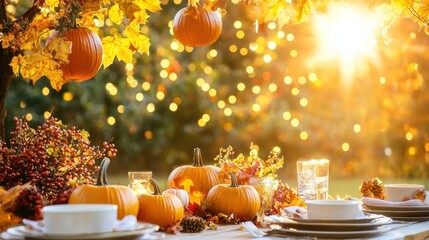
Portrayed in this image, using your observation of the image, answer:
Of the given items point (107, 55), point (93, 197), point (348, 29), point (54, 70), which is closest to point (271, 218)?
point (93, 197)

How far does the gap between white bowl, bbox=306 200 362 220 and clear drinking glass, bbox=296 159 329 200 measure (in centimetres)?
44

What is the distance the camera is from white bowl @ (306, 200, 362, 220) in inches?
77.4

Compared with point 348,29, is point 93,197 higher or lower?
lower

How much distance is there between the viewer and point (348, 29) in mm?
6656

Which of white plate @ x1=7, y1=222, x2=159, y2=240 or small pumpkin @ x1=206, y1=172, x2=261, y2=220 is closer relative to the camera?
white plate @ x1=7, y1=222, x2=159, y2=240

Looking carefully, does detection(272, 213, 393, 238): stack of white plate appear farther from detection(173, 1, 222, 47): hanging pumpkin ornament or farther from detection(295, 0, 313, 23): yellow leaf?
detection(173, 1, 222, 47): hanging pumpkin ornament

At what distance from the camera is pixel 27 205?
5.88 ft

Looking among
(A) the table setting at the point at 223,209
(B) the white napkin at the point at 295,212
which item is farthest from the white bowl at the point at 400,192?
(B) the white napkin at the point at 295,212

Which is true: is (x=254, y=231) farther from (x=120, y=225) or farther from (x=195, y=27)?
(x=195, y=27)

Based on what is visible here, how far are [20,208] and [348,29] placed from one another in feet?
17.1

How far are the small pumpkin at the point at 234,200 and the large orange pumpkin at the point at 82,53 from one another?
597mm

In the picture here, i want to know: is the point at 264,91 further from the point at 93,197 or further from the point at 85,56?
the point at 93,197

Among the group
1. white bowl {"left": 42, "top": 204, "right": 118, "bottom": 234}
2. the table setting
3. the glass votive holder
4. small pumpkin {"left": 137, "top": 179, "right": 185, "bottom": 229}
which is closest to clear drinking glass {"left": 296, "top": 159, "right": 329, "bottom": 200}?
the table setting

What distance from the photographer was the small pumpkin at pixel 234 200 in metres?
2.23
